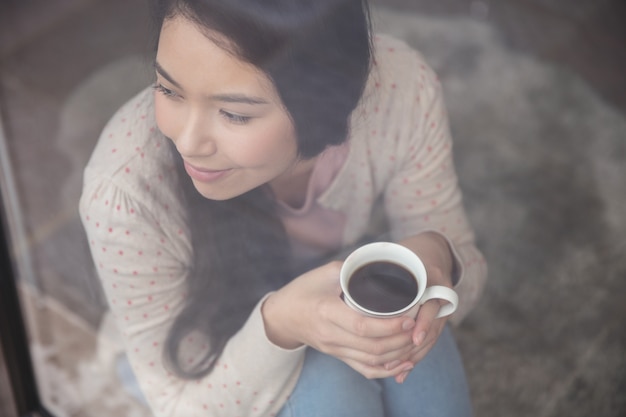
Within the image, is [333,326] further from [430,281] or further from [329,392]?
[329,392]

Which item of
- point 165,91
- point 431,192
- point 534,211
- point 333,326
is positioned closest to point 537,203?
point 534,211

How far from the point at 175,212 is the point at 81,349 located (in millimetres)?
606

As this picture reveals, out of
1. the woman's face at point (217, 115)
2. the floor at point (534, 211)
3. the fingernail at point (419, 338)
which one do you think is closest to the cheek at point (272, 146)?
the woman's face at point (217, 115)

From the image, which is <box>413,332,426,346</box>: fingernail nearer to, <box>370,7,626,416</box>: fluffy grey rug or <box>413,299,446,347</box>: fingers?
<box>413,299,446,347</box>: fingers

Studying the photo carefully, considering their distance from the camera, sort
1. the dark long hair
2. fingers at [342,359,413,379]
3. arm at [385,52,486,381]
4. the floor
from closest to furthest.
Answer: the dark long hair, fingers at [342,359,413,379], arm at [385,52,486,381], the floor

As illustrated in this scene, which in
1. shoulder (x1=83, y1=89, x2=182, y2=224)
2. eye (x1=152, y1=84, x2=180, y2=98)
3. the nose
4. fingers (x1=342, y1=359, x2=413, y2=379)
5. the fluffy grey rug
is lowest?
the fluffy grey rug

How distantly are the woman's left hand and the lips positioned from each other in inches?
8.0

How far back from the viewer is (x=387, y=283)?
2.14 feet

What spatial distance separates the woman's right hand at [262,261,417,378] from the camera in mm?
666

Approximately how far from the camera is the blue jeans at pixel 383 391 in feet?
2.81

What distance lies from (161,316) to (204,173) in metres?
0.21

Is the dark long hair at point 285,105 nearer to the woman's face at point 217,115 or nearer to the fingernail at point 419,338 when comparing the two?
the woman's face at point 217,115

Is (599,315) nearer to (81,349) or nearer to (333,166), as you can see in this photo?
(333,166)

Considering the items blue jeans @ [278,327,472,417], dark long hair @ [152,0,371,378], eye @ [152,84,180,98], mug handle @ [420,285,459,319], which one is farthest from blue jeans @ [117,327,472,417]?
eye @ [152,84,180,98]
